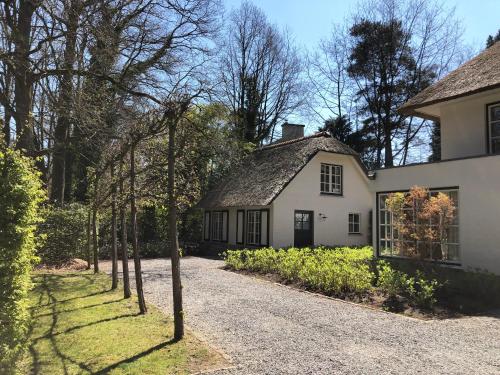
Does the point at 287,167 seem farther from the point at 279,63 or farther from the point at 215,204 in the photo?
the point at 279,63

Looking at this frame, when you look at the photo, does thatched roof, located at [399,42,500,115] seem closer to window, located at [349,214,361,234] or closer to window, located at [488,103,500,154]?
window, located at [488,103,500,154]

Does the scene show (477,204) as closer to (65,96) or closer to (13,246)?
(13,246)

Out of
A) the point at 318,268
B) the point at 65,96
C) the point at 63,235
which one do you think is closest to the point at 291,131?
the point at 63,235

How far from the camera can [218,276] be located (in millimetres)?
14016

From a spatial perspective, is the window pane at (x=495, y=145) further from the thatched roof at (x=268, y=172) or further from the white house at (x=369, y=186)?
the thatched roof at (x=268, y=172)

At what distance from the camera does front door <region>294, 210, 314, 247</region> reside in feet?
69.5

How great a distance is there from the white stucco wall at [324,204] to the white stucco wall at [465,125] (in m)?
8.07

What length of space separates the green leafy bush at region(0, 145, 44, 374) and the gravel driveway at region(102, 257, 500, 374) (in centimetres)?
249

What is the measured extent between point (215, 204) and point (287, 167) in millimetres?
5186

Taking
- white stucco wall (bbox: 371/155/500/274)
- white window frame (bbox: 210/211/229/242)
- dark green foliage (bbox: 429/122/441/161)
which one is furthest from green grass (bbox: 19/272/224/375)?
dark green foliage (bbox: 429/122/441/161)

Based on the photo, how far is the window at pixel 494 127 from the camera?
12.9 meters

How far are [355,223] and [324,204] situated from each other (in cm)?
248

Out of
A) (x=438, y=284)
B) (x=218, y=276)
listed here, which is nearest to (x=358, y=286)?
(x=438, y=284)

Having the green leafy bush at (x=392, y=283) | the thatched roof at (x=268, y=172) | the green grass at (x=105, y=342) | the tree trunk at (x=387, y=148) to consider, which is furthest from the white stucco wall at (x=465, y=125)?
the tree trunk at (x=387, y=148)
